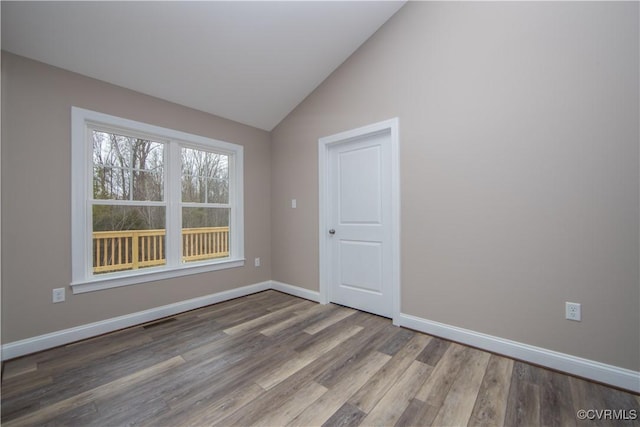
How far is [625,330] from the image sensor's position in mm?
1637

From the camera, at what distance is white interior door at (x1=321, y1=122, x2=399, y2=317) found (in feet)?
8.98

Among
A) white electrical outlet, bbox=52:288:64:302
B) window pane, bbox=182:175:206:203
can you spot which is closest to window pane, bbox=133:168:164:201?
window pane, bbox=182:175:206:203

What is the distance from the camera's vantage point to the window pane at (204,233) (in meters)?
3.09

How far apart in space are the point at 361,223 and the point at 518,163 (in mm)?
1500

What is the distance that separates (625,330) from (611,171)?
99 cm

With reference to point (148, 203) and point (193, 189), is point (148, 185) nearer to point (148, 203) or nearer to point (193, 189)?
point (148, 203)

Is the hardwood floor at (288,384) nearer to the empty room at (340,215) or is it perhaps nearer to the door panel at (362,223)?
the empty room at (340,215)

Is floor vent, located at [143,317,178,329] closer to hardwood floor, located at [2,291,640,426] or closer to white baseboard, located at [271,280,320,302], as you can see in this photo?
hardwood floor, located at [2,291,640,426]

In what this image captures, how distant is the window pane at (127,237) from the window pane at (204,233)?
25 cm

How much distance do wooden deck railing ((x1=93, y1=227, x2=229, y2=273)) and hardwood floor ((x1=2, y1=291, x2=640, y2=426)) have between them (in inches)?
26.2

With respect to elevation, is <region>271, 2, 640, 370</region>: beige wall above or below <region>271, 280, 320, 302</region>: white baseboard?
above

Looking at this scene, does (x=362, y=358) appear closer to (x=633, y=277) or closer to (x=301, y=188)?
(x=633, y=277)

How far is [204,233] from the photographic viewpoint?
10.7 feet

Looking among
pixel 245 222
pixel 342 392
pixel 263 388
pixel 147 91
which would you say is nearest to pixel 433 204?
pixel 342 392
